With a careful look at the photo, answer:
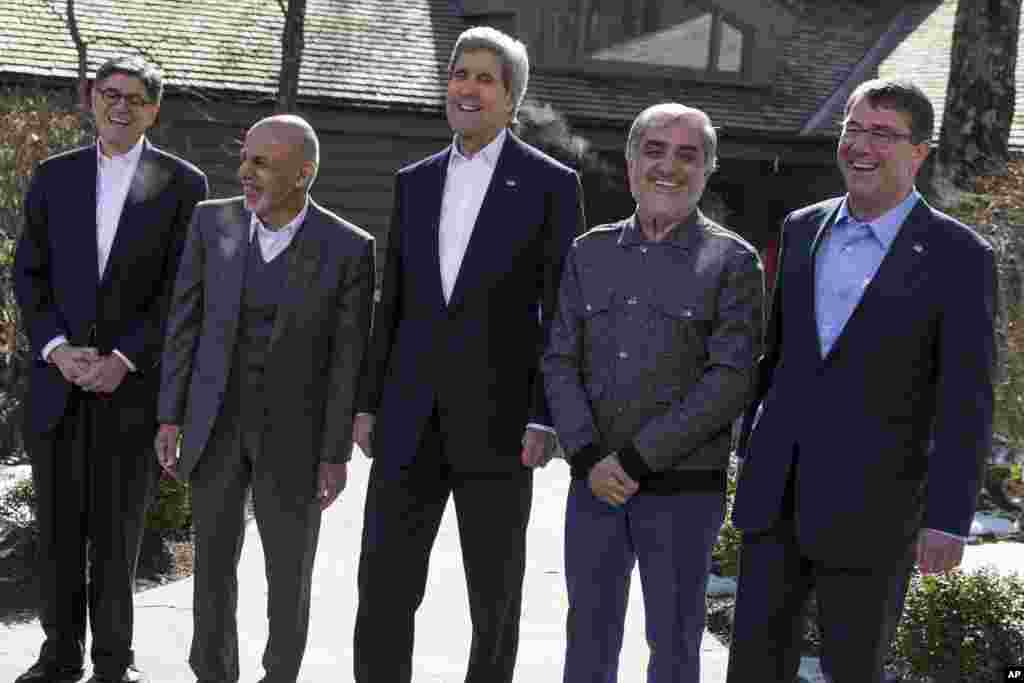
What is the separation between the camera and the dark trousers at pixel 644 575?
419cm

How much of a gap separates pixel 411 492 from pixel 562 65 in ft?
47.0

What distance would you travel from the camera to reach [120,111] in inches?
202

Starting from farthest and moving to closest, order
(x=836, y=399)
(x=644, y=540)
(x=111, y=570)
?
(x=111, y=570) < (x=644, y=540) < (x=836, y=399)

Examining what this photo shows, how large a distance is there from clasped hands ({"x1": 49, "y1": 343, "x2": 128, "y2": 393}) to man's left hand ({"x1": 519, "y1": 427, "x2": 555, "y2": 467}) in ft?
5.02

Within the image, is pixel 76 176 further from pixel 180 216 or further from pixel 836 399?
pixel 836 399

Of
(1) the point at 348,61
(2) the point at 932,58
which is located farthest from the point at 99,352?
(2) the point at 932,58

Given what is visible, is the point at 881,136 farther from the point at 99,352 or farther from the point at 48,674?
the point at 48,674

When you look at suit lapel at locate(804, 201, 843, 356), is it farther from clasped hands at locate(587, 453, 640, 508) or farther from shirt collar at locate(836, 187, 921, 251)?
clasped hands at locate(587, 453, 640, 508)

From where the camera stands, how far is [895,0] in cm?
2206

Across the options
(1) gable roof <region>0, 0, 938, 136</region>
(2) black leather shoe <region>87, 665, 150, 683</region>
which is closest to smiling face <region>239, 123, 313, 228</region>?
(2) black leather shoe <region>87, 665, 150, 683</region>

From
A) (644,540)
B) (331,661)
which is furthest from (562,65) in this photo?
(644,540)

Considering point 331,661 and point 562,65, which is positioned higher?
point 562,65

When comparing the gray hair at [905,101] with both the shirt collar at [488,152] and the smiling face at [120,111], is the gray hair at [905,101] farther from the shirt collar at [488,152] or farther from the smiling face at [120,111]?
the smiling face at [120,111]

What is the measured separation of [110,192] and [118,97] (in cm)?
35
